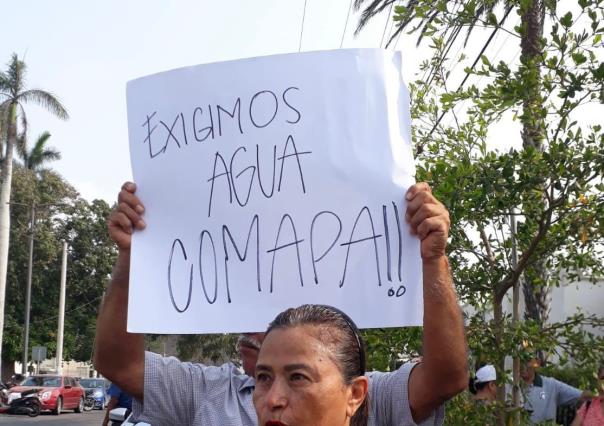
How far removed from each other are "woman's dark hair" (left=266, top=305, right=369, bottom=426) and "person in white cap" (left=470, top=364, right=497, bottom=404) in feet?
9.82

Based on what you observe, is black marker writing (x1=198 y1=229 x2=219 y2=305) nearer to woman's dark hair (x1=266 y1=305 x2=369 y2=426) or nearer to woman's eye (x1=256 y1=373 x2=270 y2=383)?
woman's dark hair (x1=266 y1=305 x2=369 y2=426)

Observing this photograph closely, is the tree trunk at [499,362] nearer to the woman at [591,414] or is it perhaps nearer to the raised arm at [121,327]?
the woman at [591,414]

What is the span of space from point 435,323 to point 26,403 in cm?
2783

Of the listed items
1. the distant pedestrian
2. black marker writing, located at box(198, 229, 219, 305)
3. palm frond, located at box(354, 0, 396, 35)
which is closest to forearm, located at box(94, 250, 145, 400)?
black marker writing, located at box(198, 229, 219, 305)

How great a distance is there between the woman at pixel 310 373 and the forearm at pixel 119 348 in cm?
69

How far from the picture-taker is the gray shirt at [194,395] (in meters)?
2.70

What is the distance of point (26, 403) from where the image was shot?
28109mm

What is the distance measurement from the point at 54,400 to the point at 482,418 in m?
26.7

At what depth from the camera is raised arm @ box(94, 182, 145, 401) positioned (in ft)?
8.70

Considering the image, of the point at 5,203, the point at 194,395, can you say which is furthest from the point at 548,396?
the point at 5,203

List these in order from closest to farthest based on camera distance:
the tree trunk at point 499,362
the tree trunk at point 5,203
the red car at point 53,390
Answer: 1. the tree trunk at point 499,362
2. the red car at point 53,390
3. the tree trunk at point 5,203

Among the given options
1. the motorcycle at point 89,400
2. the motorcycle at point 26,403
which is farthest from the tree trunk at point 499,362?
the motorcycle at point 89,400

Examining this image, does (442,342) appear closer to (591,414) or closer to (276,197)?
(276,197)

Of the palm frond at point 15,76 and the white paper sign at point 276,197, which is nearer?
the white paper sign at point 276,197
